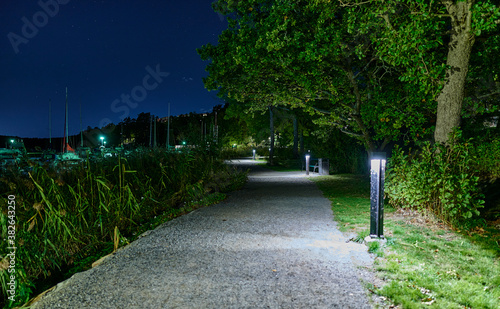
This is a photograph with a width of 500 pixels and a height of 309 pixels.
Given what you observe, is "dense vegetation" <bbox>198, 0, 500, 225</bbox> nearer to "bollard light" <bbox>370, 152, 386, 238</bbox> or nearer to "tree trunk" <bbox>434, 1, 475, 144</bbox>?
"tree trunk" <bbox>434, 1, 475, 144</bbox>

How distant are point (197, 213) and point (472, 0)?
7.16 meters

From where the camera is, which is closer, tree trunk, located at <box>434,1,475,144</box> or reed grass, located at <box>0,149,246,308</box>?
reed grass, located at <box>0,149,246,308</box>

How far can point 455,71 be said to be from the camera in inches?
250

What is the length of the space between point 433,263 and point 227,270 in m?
2.66

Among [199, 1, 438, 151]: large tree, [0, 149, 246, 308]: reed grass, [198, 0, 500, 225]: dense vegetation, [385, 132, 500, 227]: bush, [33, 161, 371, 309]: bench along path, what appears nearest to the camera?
[33, 161, 371, 309]: bench along path

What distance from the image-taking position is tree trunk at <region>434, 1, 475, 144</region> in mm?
6168

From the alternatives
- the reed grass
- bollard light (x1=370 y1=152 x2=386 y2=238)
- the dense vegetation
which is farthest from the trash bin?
bollard light (x1=370 y1=152 x2=386 y2=238)

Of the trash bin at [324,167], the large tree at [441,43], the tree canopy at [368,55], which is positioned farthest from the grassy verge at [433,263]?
the trash bin at [324,167]

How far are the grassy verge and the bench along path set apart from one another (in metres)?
0.34

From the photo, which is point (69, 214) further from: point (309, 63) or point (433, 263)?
point (309, 63)

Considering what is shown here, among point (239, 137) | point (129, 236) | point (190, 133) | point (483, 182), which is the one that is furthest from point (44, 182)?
point (239, 137)

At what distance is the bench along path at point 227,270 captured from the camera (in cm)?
300

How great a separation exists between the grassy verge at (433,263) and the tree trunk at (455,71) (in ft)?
6.90

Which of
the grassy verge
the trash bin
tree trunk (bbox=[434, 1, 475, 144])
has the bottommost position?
the grassy verge
